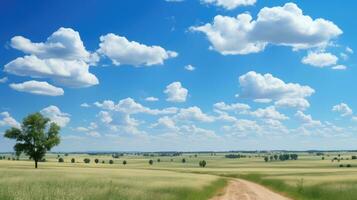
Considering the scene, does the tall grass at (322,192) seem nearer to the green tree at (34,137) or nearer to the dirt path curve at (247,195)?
the dirt path curve at (247,195)

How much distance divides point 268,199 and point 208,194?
7.71 m

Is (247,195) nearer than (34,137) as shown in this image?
Yes

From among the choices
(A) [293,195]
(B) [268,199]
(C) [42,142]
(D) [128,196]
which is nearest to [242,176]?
(C) [42,142]

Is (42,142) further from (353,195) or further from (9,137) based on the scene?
(353,195)

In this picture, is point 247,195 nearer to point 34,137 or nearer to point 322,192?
point 322,192

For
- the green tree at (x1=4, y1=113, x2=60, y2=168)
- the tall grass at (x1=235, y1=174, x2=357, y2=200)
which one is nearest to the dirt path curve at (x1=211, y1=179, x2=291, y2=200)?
the tall grass at (x1=235, y1=174, x2=357, y2=200)

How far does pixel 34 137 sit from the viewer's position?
296 ft

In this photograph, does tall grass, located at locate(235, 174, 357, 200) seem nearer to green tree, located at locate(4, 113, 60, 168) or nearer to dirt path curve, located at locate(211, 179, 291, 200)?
dirt path curve, located at locate(211, 179, 291, 200)

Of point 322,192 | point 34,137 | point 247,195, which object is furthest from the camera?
point 34,137

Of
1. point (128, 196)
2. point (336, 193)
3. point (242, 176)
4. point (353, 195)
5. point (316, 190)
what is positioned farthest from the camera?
point (242, 176)

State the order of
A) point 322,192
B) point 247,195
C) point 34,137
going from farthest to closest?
point 34,137 < point 322,192 < point 247,195

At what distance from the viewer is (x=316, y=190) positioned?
137 feet

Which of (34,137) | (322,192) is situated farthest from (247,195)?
(34,137)

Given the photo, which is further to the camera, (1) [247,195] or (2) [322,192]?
(2) [322,192]
